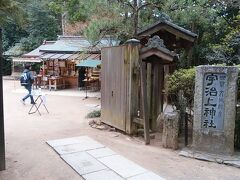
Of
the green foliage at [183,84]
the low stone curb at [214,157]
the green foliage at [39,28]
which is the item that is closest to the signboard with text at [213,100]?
the low stone curb at [214,157]

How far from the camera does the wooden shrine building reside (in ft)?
22.3

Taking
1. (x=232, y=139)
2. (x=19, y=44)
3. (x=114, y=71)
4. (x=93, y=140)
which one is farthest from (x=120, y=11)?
(x=19, y=44)

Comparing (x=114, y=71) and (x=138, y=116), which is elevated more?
(x=114, y=71)

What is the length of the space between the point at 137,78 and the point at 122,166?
2.66 m

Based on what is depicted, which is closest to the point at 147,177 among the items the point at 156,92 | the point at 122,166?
the point at 122,166

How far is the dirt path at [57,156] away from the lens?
4738 millimetres

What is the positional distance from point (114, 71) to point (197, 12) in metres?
3.98

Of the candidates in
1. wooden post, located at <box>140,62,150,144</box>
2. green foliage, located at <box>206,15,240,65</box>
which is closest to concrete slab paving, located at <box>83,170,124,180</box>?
wooden post, located at <box>140,62,150,144</box>

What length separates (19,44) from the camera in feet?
85.9

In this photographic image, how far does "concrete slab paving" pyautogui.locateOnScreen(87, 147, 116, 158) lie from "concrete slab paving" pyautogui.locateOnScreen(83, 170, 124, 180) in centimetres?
82

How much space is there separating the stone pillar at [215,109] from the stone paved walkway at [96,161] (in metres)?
1.65

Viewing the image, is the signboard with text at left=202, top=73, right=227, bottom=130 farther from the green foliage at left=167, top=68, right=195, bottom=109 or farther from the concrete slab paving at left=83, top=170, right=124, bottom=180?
the concrete slab paving at left=83, top=170, right=124, bottom=180

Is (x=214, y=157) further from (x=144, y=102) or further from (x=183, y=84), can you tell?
(x=144, y=102)

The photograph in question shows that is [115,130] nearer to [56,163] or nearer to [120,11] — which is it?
[56,163]
